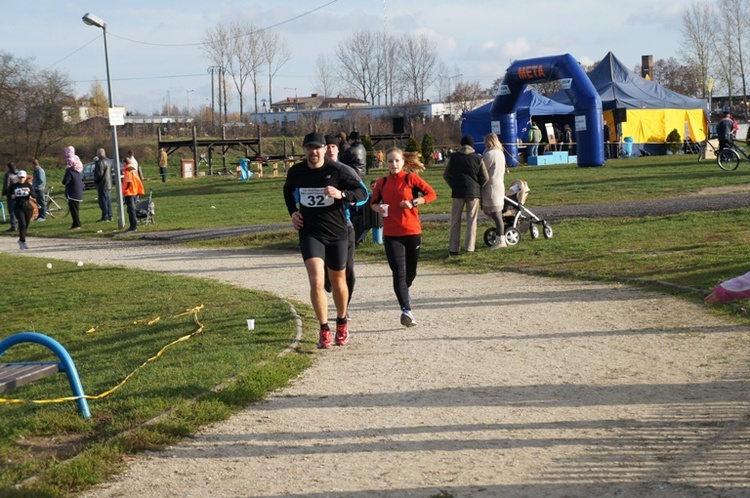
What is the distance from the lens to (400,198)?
9.98 m

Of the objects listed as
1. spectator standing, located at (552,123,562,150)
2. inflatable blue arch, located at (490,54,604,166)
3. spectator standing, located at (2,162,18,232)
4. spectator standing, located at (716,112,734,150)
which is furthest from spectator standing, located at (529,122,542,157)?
spectator standing, located at (2,162,18,232)

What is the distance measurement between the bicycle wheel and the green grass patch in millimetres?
20698

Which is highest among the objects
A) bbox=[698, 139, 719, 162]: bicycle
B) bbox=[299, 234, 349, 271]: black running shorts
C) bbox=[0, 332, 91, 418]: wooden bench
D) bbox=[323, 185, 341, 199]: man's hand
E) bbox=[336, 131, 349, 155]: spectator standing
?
bbox=[336, 131, 349, 155]: spectator standing

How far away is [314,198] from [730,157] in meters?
24.5

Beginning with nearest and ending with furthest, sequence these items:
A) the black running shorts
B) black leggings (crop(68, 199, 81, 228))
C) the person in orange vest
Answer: the black running shorts, the person in orange vest, black leggings (crop(68, 199, 81, 228))

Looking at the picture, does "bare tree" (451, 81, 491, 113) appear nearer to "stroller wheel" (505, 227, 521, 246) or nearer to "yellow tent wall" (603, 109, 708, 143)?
"yellow tent wall" (603, 109, 708, 143)

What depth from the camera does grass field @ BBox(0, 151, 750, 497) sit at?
20.2ft

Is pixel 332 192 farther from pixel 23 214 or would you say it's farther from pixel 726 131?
pixel 726 131

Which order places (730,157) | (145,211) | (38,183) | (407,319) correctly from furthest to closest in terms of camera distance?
(730,157) → (38,183) → (145,211) → (407,319)

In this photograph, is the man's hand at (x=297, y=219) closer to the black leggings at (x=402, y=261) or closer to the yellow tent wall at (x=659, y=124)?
the black leggings at (x=402, y=261)

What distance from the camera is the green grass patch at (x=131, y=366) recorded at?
5.89 metres

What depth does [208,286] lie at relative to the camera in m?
13.9

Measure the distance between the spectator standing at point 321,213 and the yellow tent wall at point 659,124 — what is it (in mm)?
39046

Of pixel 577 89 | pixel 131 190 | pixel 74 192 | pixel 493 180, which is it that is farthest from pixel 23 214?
pixel 577 89
